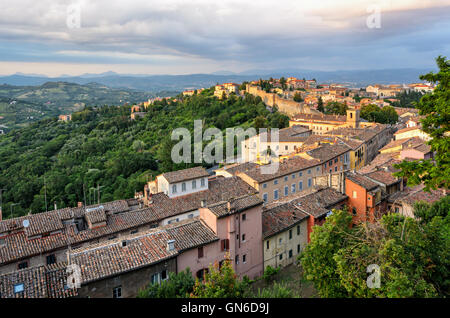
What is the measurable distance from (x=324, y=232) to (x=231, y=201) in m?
6.17

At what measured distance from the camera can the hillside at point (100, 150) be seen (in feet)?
161

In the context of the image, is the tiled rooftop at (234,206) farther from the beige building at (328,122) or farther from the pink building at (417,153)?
the beige building at (328,122)

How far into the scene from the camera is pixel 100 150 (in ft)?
237

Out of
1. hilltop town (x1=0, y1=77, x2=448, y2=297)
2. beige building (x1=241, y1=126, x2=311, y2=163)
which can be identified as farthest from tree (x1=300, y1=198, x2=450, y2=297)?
beige building (x1=241, y1=126, x2=311, y2=163)

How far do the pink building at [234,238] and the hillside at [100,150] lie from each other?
25.8m

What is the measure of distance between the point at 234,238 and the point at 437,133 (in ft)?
34.5

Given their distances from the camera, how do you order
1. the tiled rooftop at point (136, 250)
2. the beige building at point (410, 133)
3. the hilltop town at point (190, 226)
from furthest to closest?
the beige building at point (410, 133)
the hilltop town at point (190, 226)
the tiled rooftop at point (136, 250)

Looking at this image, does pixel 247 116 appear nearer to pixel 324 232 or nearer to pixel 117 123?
pixel 117 123

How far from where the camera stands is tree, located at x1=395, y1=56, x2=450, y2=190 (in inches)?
417

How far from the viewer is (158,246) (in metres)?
15.7

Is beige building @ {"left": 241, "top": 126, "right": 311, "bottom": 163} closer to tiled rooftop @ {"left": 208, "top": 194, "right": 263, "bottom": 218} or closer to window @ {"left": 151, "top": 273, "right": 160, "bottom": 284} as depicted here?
tiled rooftop @ {"left": 208, "top": 194, "right": 263, "bottom": 218}

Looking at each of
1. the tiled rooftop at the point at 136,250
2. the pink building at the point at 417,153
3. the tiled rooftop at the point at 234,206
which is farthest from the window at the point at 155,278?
the pink building at the point at 417,153

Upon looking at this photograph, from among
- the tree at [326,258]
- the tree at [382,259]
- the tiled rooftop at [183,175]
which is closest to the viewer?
the tree at [382,259]
